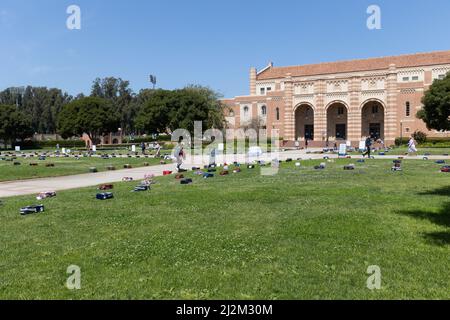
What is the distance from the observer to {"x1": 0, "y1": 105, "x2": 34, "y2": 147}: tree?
68625 millimetres

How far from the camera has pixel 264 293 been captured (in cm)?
499

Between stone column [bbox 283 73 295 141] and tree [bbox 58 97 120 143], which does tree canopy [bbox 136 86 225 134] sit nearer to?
tree [bbox 58 97 120 143]

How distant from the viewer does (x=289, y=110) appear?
72.1 metres

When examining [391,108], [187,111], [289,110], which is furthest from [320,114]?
[187,111]

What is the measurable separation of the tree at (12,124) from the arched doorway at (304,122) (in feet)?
160

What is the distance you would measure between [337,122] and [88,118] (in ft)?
142

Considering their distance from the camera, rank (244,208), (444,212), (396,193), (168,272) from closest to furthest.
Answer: (168,272) → (444,212) → (244,208) → (396,193)

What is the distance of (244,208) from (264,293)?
5.54m

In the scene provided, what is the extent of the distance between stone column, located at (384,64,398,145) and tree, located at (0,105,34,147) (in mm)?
61572

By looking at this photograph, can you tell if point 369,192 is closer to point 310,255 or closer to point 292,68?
point 310,255

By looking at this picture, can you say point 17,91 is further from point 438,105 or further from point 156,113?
point 438,105

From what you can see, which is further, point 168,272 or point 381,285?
point 168,272

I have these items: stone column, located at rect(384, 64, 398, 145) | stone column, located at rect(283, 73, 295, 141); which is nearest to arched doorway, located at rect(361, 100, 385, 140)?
stone column, located at rect(384, 64, 398, 145)

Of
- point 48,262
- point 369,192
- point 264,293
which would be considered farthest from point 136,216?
point 369,192
